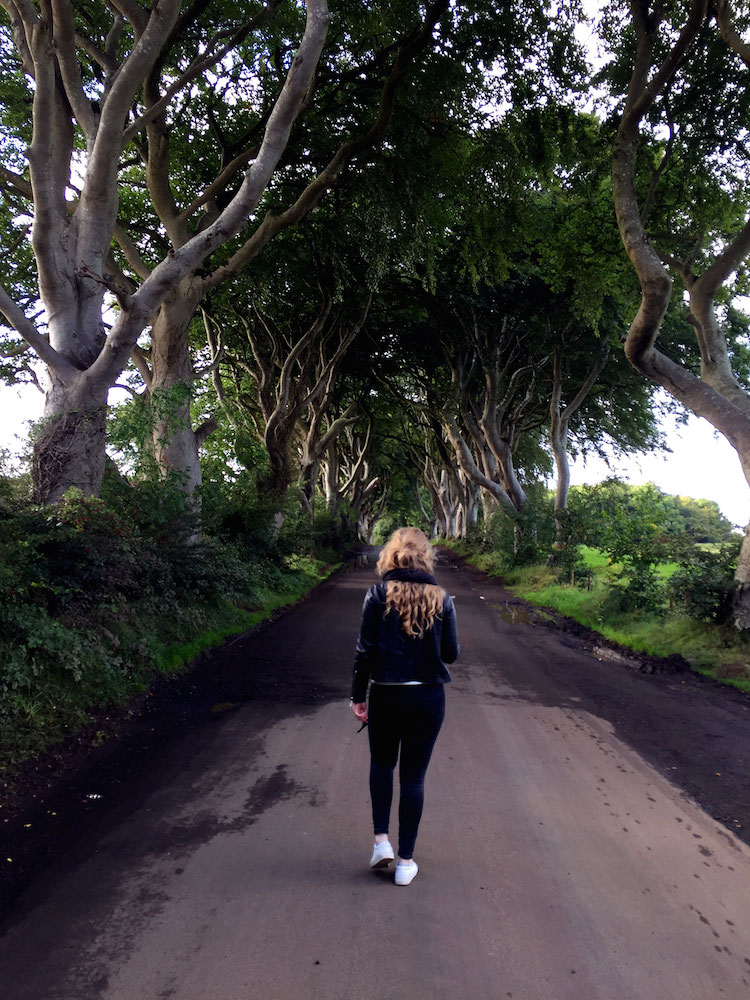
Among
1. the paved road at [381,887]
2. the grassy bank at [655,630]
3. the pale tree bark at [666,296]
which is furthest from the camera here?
the pale tree bark at [666,296]

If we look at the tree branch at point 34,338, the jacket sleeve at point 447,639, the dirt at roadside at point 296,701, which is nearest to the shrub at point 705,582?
the dirt at roadside at point 296,701

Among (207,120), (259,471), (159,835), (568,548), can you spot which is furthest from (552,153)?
(159,835)

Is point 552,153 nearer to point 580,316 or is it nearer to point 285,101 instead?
point 580,316

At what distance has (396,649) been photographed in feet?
12.3

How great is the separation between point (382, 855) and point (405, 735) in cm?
65

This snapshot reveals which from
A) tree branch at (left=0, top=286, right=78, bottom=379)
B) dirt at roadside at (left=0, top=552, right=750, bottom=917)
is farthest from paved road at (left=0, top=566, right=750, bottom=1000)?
tree branch at (left=0, top=286, right=78, bottom=379)

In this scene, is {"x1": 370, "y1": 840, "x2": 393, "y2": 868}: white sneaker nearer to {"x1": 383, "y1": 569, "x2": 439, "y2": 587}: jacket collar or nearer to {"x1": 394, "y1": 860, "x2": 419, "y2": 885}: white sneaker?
{"x1": 394, "y1": 860, "x2": 419, "y2": 885}: white sneaker

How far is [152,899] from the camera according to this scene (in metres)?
3.33

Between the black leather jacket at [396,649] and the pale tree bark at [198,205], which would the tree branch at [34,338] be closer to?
the pale tree bark at [198,205]

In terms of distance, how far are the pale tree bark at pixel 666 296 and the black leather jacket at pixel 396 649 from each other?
25.4 ft

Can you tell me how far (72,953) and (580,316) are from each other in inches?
700

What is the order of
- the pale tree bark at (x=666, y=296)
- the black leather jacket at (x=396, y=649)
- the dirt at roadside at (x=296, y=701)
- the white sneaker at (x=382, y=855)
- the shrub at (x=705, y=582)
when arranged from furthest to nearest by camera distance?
the shrub at (x=705, y=582), the pale tree bark at (x=666, y=296), the dirt at roadside at (x=296, y=701), the black leather jacket at (x=396, y=649), the white sneaker at (x=382, y=855)

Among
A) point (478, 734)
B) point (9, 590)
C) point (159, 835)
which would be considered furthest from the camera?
point (478, 734)

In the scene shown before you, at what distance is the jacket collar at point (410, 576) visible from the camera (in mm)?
3834
